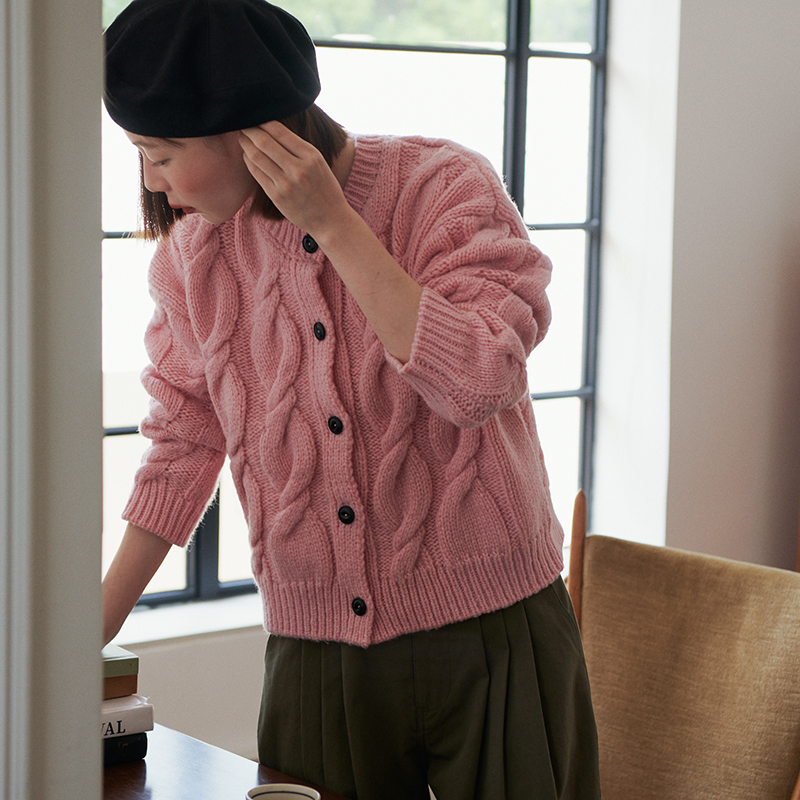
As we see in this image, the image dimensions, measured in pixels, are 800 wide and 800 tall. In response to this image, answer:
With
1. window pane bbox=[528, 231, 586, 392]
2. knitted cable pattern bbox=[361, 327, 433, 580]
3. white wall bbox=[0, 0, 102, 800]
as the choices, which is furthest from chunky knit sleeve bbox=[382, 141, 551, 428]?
window pane bbox=[528, 231, 586, 392]

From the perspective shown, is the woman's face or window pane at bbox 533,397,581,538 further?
window pane at bbox 533,397,581,538

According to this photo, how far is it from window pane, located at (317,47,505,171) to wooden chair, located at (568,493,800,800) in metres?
1.43

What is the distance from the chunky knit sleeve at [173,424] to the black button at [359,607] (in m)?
0.23

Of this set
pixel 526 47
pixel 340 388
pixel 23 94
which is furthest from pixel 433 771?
pixel 526 47

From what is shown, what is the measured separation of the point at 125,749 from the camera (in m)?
1.08

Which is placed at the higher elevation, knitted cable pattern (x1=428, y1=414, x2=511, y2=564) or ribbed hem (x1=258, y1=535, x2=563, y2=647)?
knitted cable pattern (x1=428, y1=414, x2=511, y2=564)

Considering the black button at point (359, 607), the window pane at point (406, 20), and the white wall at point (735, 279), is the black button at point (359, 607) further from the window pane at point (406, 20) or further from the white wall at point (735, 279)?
the white wall at point (735, 279)

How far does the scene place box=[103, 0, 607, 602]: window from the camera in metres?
2.41

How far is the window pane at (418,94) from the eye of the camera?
102 inches

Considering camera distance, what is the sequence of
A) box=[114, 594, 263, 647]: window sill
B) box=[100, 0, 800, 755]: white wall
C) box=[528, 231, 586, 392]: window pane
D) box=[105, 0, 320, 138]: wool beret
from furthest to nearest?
box=[528, 231, 586, 392]: window pane < box=[100, 0, 800, 755]: white wall < box=[114, 594, 263, 647]: window sill < box=[105, 0, 320, 138]: wool beret

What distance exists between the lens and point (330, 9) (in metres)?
2.54

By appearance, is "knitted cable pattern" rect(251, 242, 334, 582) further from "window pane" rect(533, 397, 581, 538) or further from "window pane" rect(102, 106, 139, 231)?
"window pane" rect(533, 397, 581, 538)

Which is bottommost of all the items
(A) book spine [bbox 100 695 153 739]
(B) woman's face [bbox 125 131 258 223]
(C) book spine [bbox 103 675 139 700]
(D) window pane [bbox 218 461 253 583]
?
(D) window pane [bbox 218 461 253 583]

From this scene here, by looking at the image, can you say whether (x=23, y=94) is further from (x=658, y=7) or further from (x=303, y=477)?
(x=658, y=7)
